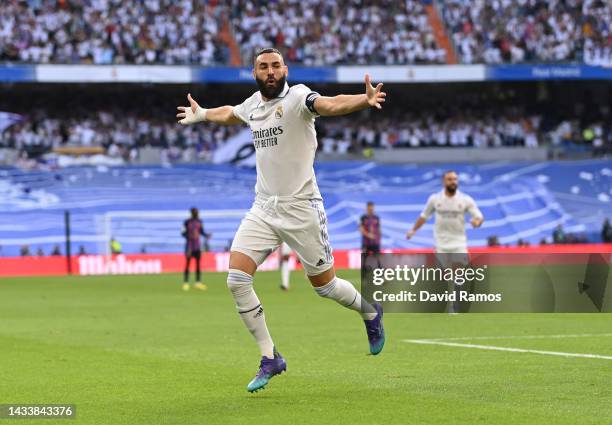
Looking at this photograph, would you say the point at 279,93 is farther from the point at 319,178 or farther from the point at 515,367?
the point at 319,178

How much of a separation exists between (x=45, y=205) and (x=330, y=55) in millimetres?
15613

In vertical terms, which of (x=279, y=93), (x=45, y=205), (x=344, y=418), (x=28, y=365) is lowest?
(x=45, y=205)

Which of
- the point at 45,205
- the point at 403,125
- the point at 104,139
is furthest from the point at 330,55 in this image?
the point at 45,205

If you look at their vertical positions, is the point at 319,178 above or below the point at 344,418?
below

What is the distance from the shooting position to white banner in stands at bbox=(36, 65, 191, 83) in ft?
170

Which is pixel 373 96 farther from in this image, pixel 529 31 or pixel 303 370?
pixel 529 31

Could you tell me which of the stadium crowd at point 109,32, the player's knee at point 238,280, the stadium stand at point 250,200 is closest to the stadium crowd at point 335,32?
the stadium crowd at point 109,32

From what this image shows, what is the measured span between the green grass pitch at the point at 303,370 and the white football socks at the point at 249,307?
0.41 metres

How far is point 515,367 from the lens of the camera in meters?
11.9

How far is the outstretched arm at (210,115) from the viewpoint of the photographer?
10820mm

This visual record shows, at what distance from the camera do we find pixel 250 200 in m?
49.6

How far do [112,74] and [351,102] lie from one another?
146 feet

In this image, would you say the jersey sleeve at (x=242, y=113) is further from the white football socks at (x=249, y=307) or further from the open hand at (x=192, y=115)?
the white football socks at (x=249, y=307)

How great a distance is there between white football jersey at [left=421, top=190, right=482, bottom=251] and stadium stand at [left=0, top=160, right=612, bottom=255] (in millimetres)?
23395
